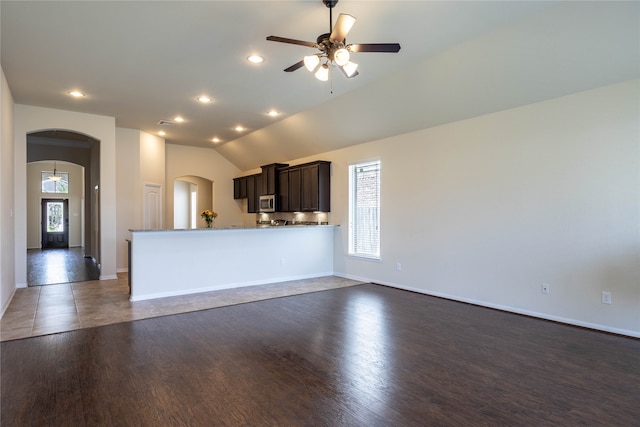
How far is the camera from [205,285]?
5.62 meters

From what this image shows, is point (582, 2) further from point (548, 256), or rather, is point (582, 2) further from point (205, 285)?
point (205, 285)

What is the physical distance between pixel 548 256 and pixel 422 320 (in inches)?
65.9

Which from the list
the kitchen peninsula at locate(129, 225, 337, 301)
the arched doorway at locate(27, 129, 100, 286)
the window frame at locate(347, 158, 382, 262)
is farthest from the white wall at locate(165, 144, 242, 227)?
the window frame at locate(347, 158, 382, 262)

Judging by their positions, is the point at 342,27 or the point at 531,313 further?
the point at 531,313

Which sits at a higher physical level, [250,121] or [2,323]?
[250,121]

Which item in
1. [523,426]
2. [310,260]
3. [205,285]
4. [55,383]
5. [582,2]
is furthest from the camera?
[310,260]

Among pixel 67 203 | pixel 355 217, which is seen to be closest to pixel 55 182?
pixel 67 203

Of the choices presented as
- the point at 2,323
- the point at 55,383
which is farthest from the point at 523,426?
the point at 2,323

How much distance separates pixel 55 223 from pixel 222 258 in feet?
36.6

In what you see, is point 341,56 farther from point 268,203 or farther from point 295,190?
point 268,203

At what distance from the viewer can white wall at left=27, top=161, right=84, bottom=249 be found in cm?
1266

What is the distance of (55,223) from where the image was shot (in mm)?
13219

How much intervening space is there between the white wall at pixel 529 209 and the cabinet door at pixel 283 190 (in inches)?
111

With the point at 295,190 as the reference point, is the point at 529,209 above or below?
below
